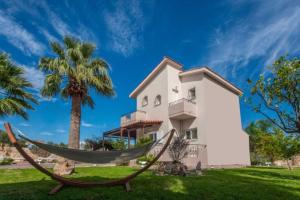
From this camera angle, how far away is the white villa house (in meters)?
16.1

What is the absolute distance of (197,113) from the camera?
16578mm

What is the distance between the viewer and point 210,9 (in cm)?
2083

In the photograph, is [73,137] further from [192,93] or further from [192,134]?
[192,93]

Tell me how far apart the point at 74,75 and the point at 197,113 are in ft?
31.7

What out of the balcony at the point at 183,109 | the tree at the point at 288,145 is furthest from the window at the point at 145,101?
the tree at the point at 288,145

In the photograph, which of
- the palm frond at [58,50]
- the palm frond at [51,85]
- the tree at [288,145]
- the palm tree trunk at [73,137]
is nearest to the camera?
the palm tree trunk at [73,137]

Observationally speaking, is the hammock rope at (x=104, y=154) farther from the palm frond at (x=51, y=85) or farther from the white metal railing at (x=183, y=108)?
the white metal railing at (x=183, y=108)

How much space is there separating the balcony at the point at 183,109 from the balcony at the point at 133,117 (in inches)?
131

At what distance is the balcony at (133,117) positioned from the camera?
19.1 metres

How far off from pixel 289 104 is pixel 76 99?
10.7 m

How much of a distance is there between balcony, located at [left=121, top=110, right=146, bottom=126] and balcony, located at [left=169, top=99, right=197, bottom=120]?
3.32 metres

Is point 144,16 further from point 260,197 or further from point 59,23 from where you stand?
point 260,197

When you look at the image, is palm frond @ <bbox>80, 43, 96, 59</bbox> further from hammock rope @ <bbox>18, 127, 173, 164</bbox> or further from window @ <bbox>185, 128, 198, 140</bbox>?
window @ <bbox>185, 128, 198, 140</bbox>

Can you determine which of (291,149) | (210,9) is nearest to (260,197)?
(291,149)
